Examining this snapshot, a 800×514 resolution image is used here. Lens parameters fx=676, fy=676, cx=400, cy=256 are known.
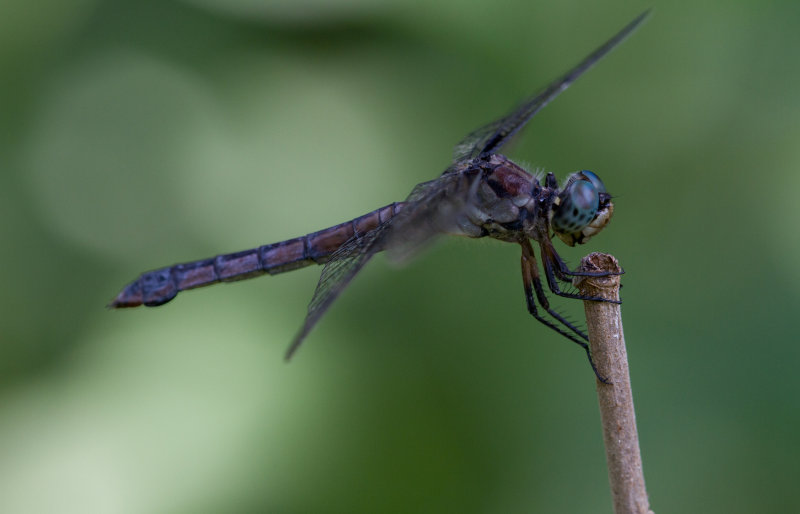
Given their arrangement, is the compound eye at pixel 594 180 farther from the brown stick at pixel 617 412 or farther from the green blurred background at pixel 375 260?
the brown stick at pixel 617 412

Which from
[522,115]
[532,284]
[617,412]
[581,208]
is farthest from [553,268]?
[617,412]

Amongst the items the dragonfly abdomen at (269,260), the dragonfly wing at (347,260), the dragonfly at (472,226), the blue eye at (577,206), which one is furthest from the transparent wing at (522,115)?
the dragonfly wing at (347,260)

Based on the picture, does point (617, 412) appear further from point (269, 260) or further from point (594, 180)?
point (269, 260)

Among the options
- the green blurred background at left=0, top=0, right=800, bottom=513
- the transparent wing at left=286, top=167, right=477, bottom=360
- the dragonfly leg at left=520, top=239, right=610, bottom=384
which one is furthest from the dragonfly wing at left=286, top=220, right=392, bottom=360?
the dragonfly leg at left=520, top=239, right=610, bottom=384

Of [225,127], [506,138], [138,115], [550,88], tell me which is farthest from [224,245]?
[550,88]

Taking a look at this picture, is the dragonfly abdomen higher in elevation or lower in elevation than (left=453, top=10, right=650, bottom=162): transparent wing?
lower

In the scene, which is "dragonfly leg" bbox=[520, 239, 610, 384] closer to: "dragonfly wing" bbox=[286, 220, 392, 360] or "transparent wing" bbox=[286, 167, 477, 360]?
"transparent wing" bbox=[286, 167, 477, 360]
